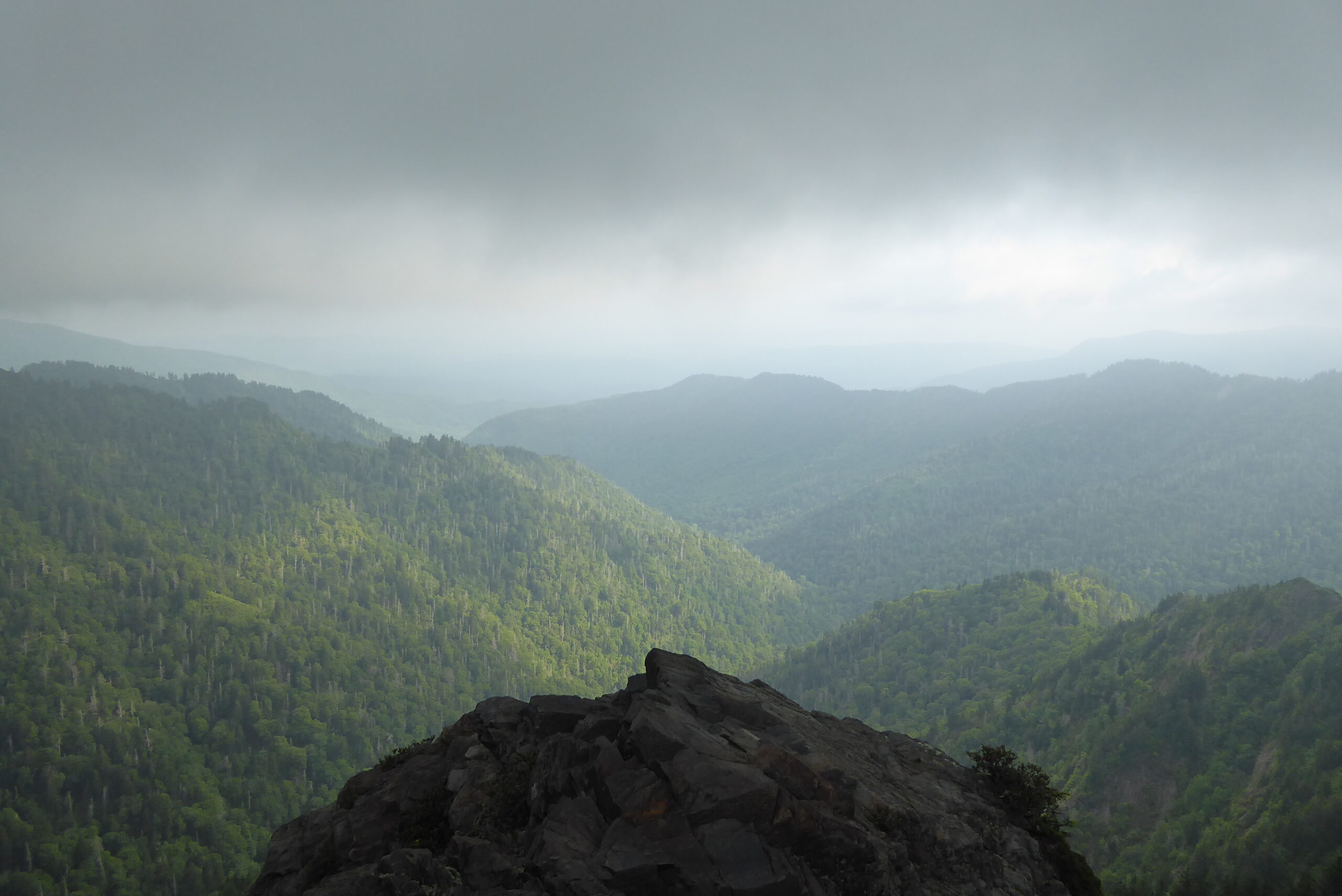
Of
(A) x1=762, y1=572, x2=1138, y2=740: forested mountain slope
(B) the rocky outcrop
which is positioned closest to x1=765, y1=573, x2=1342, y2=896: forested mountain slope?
(A) x1=762, y1=572, x2=1138, y2=740: forested mountain slope

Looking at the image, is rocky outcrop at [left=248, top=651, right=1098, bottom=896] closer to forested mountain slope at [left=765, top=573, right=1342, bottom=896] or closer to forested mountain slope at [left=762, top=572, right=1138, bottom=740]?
forested mountain slope at [left=765, top=573, right=1342, bottom=896]

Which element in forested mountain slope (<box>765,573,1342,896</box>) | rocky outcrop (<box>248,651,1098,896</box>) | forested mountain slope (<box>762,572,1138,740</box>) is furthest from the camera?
forested mountain slope (<box>762,572,1138,740</box>)

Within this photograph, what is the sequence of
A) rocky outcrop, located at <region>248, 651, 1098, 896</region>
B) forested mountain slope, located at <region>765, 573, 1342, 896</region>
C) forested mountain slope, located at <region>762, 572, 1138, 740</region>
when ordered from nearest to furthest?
rocky outcrop, located at <region>248, 651, 1098, 896</region>, forested mountain slope, located at <region>765, 573, 1342, 896</region>, forested mountain slope, located at <region>762, 572, 1138, 740</region>

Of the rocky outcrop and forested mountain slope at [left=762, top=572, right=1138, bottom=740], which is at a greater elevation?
the rocky outcrop

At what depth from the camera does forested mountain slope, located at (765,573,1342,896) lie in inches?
2655

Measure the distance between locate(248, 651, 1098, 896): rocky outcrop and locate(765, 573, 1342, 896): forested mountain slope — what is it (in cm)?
4292

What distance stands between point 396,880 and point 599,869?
6146mm

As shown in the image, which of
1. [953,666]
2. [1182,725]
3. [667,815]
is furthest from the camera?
Result: [953,666]

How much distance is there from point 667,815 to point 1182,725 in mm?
114607

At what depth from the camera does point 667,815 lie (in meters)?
22.0

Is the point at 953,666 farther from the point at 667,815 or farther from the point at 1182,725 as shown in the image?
the point at 667,815

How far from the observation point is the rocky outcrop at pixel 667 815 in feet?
68.7

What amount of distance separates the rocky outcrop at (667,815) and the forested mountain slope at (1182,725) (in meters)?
42.9

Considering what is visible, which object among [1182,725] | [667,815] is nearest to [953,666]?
[1182,725]
